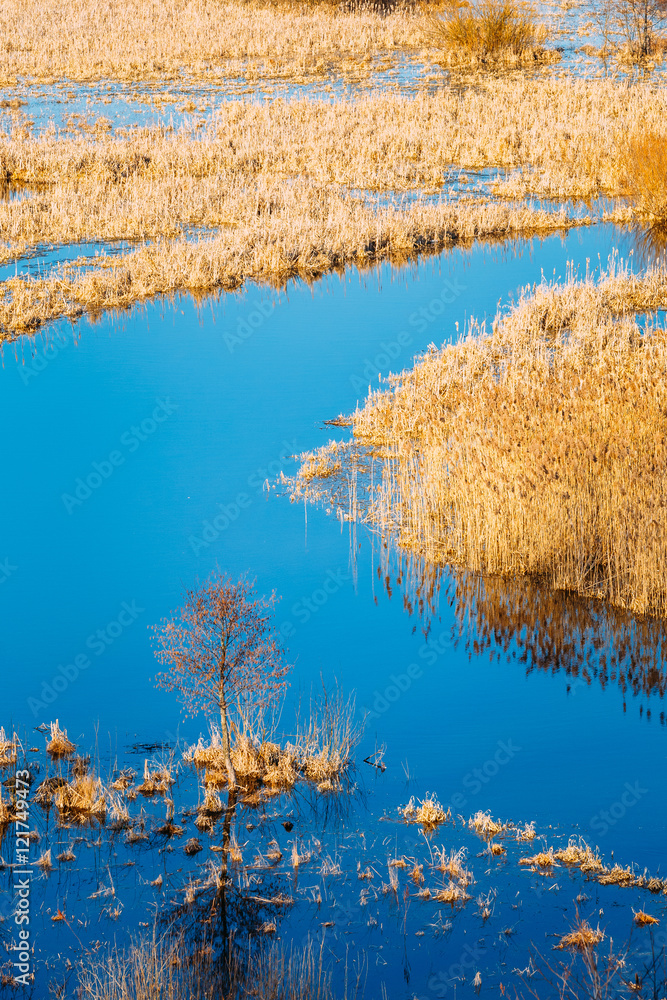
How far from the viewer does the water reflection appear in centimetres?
831

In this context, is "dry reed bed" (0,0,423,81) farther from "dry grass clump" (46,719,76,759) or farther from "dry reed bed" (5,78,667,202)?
"dry grass clump" (46,719,76,759)

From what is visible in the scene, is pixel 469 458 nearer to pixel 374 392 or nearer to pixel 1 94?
pixel 374 392

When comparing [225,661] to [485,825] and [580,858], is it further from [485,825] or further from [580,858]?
[580,858]

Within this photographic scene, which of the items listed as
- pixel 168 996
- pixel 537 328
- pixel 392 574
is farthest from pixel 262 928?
pixel 537 328

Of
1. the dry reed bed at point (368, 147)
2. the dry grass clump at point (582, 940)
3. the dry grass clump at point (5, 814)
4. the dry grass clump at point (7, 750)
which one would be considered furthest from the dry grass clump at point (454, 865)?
the dry reed bed at point (368, 147)

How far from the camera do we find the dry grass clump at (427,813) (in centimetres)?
657

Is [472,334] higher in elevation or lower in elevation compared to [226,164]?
lower

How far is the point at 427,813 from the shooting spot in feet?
21.6

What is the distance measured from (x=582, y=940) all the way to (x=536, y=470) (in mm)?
4874

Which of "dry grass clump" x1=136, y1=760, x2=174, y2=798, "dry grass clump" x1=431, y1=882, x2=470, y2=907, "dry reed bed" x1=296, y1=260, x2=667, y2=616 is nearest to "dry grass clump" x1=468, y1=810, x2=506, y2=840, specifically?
"dry grass clump" x1=431, y1=882, x2=470, y2=907

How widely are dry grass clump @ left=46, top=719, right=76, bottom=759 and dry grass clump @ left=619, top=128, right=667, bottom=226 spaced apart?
1545cm

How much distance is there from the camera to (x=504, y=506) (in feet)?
31.6

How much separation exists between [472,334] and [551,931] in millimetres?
10565

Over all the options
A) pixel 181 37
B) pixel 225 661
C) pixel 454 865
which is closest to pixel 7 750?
pixel 225 661
